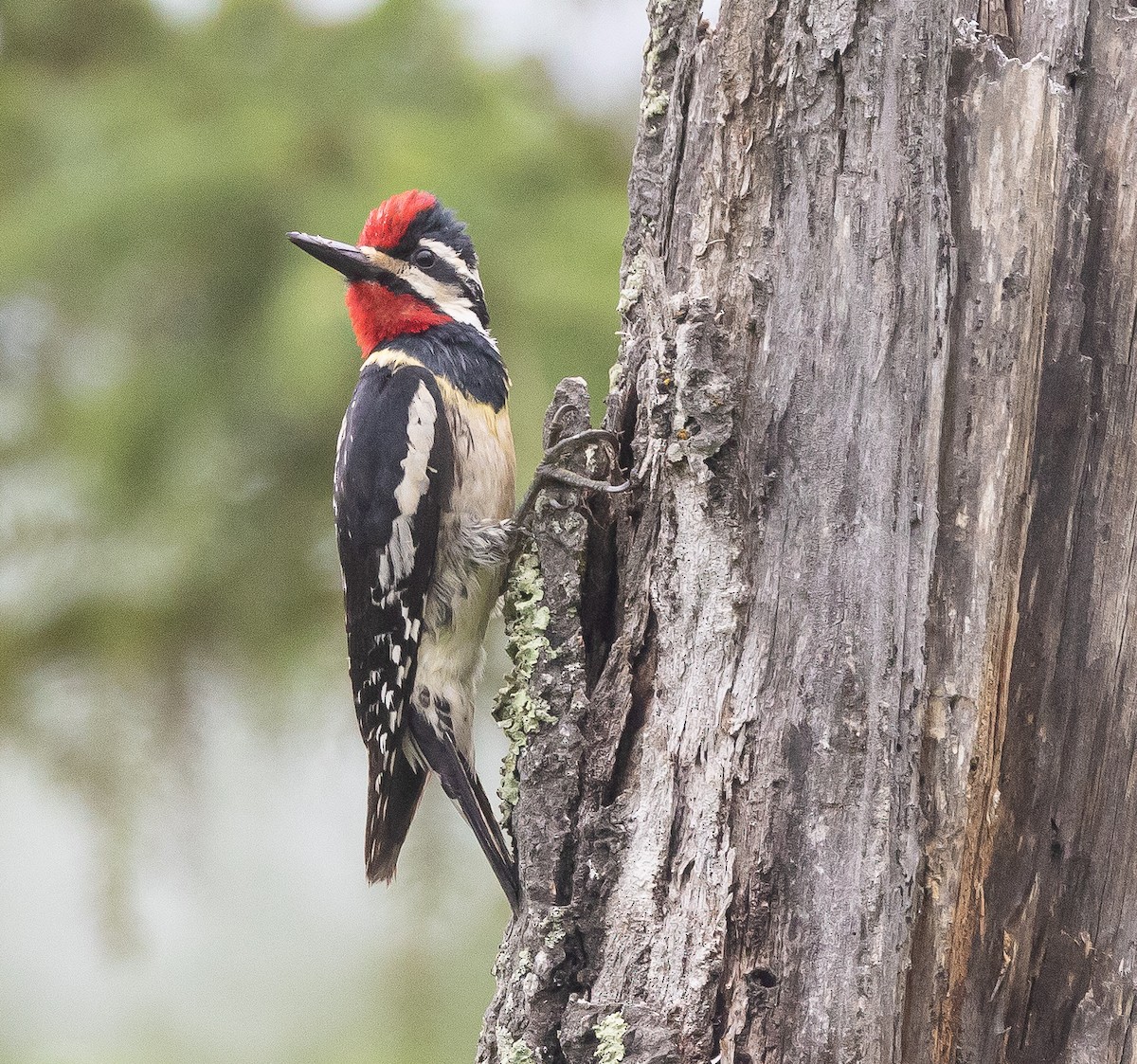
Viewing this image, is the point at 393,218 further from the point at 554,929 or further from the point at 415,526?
the point at 554,929

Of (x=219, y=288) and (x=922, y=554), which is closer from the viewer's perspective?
(x=922, y=554)

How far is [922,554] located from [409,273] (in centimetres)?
163

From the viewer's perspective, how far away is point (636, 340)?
6.73 feet

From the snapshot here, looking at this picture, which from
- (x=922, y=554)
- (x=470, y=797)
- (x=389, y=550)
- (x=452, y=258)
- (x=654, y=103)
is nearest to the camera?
(x=922, y=554)

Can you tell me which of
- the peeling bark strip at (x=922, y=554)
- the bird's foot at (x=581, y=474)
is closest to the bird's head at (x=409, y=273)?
the bird's foot at (x=581, y=474)

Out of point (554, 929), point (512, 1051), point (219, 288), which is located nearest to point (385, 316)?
point (219, 288)

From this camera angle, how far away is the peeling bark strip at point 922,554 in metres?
1.64

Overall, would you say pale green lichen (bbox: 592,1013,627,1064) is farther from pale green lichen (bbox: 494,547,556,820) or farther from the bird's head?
the bird's head

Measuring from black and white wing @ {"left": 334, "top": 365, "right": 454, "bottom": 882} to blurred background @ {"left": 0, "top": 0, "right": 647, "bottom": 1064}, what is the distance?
0.59 feet

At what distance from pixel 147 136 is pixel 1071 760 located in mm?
2425

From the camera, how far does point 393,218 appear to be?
2746mm

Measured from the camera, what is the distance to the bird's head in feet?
8.93

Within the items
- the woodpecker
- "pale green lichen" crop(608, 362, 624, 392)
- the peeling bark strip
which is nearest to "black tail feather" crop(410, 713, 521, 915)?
the woodpecker

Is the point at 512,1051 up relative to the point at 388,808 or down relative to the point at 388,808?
down
